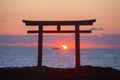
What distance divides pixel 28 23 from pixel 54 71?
8.84 feet

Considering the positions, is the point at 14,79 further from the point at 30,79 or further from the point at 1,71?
the point at 1,71

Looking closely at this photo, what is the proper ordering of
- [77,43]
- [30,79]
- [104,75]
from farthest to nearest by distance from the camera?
[77,43]
[104,75]
[30,79]

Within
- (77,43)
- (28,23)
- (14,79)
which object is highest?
(28,23)

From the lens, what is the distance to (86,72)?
45.4 feet

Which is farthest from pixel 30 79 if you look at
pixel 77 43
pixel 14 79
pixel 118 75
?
pixel 118 75

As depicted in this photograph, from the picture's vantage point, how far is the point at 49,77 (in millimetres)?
12633

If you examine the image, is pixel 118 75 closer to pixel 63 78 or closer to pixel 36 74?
pixel 63 78

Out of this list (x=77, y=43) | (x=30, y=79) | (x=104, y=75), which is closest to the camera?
(x=30, y=79)

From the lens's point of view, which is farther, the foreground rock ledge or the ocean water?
the ocean water

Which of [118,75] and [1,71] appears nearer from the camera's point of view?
[118,75]

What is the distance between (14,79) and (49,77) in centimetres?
151

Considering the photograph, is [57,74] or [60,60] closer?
[57,74]

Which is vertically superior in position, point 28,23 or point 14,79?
point 28,23

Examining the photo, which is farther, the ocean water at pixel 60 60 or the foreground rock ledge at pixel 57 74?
the ocean water at pixel 60 60
